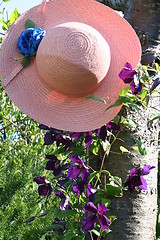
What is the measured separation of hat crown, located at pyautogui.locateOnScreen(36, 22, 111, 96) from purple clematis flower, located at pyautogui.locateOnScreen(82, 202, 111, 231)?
0.34m

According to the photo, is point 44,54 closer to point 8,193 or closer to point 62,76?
point 62,76

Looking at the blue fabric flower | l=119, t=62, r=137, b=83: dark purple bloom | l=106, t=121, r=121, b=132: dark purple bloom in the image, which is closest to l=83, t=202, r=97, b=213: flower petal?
l=106, t=121, r=121, b=132: dark purple bloom

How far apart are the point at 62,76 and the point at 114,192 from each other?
0.39 meters

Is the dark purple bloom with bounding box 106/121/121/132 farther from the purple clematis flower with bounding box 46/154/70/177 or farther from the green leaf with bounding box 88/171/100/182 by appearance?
the purple clematis flower with bounding box 46/154/70/177

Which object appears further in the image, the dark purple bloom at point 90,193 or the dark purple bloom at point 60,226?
the dark purple bloom at point 60,226

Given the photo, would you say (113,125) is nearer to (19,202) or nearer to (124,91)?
(124,91)

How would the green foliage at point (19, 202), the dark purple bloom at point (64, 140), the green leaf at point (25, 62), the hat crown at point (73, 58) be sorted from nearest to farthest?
the hat crown at point (73, 58)
the green leaf at point (25, 62)
the dark purple bloom at point (64, 140)
the green foliage at point (19, 202)

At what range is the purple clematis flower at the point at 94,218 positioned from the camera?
4.23 feet

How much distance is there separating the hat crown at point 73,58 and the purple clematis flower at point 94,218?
0.34 meters

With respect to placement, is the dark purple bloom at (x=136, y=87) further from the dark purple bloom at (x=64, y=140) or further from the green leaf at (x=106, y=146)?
the dark purple bloom at (x=64, y=140)

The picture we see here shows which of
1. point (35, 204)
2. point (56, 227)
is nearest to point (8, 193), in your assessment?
point (35, 204)

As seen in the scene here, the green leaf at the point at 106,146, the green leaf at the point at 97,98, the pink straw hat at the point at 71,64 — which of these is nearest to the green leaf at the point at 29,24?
the pink straw hat at the point at 71,64

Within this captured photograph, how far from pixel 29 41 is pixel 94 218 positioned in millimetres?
553

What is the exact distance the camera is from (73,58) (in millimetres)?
1263
